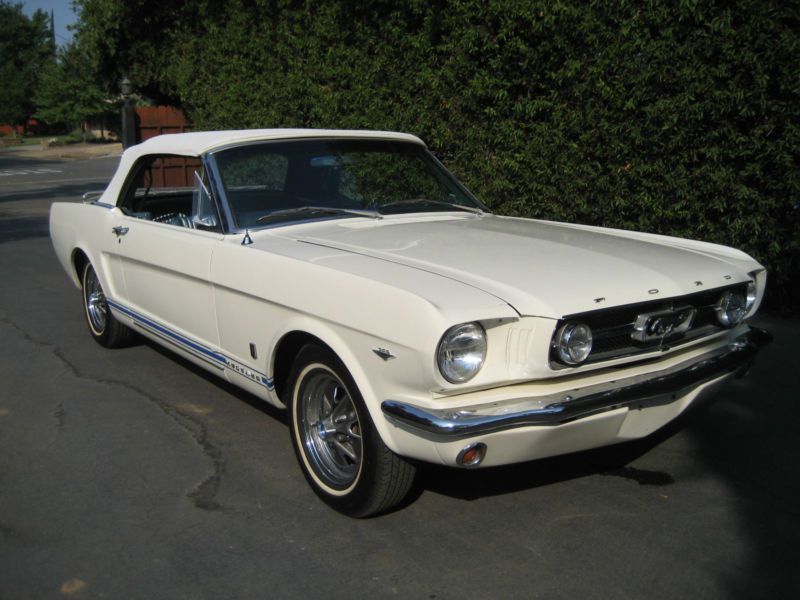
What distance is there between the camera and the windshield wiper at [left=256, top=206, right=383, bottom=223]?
430 cm

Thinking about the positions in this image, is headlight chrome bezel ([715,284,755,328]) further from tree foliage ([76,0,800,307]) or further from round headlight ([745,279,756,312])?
tree foliage ([76,0,800,307])

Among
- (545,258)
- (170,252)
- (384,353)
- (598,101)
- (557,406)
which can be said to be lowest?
(557,406)

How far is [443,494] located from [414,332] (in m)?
1.08

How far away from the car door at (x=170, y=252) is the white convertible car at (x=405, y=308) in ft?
0.06

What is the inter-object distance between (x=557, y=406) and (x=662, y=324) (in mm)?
683

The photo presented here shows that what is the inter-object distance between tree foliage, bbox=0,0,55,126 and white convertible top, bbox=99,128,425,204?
57589 mm

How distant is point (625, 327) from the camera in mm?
3234

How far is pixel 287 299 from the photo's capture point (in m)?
3.55

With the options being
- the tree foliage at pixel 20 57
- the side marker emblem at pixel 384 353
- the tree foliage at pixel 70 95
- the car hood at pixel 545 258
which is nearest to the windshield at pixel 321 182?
the car hood at pixel 545 258

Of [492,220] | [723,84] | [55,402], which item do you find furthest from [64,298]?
[723,84]

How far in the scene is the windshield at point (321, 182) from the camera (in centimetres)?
438

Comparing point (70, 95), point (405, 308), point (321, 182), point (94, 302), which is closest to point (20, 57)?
point (70, 95)

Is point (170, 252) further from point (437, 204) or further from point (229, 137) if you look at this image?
point (437, 204)

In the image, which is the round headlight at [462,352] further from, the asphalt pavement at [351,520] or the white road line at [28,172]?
the white road line at [28,172]
